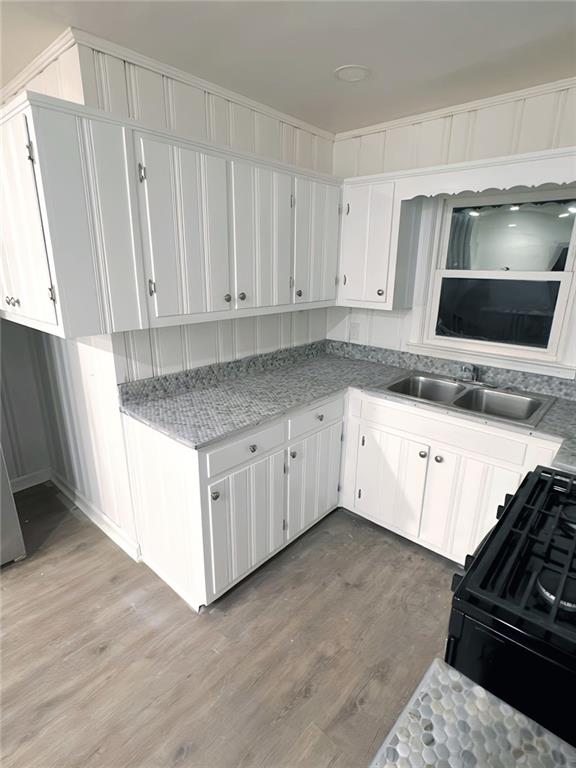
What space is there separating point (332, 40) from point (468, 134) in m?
1.04

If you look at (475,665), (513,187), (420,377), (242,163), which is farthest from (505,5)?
(475,665)

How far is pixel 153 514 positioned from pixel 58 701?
767 millimetres

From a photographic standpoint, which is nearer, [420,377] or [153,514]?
[153,514]

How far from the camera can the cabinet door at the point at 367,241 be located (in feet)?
7.93

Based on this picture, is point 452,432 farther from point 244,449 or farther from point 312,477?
point 244,449

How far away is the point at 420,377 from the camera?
8.73 feet

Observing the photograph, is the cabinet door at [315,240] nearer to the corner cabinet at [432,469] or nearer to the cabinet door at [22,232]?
the corner cabinet at [432,469]

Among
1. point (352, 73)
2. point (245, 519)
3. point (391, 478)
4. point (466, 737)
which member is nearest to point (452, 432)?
point (391, 478)

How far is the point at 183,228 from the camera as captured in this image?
182 centimetres

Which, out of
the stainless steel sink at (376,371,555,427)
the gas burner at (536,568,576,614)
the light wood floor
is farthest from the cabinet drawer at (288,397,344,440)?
the gas burner at (536,568,576,614)

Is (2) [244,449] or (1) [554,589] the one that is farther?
(2) [244,449]

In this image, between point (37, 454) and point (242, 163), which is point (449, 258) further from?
point (37, 454)

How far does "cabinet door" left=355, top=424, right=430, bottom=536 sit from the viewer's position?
7.47 feet

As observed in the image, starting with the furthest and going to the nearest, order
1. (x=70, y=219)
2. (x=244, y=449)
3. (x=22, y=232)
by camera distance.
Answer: (x=244, y=449) < (x=22, y=232) < (x=70, y=219)
